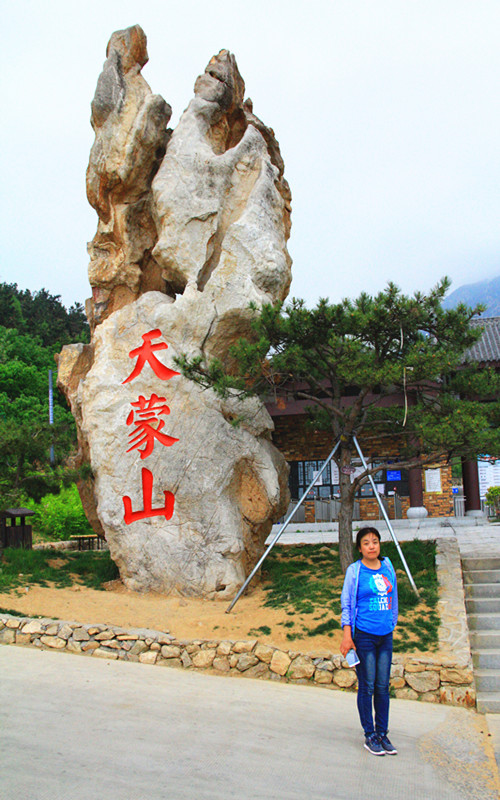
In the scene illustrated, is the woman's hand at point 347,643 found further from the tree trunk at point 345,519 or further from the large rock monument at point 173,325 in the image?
the large rock monument at point 173,325

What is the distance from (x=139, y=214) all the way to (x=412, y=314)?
14.3 ft

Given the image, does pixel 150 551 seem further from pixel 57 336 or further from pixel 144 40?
pixel 57 336

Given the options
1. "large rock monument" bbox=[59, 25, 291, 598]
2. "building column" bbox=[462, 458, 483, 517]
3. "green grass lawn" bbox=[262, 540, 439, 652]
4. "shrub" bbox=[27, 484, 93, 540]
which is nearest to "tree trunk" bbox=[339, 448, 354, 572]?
"green grass lawn" bbox=[262, 540, 439, 652]

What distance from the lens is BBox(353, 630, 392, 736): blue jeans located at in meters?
3.27

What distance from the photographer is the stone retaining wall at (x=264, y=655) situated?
449cm

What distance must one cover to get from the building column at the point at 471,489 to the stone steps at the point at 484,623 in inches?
258

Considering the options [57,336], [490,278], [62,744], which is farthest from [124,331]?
[490,278]

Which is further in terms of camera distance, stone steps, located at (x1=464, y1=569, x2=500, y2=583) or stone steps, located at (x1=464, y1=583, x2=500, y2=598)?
stone steps, located at (x1=464, y1=569, x2=500, y2=583)

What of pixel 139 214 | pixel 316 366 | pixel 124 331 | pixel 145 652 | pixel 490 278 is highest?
pixel 490 278

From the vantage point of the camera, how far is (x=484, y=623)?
5.41 metres

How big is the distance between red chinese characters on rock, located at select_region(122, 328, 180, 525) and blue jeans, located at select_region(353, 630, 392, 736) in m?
3.99

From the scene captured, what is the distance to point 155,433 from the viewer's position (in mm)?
7152

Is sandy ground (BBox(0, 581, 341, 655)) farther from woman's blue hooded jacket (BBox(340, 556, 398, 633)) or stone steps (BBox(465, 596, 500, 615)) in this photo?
woman's blue hooded jacket (BBox(340, 556, 398, 633))

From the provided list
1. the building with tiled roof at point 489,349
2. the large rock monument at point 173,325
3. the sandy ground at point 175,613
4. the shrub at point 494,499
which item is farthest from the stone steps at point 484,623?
the shrub at point 494,499
